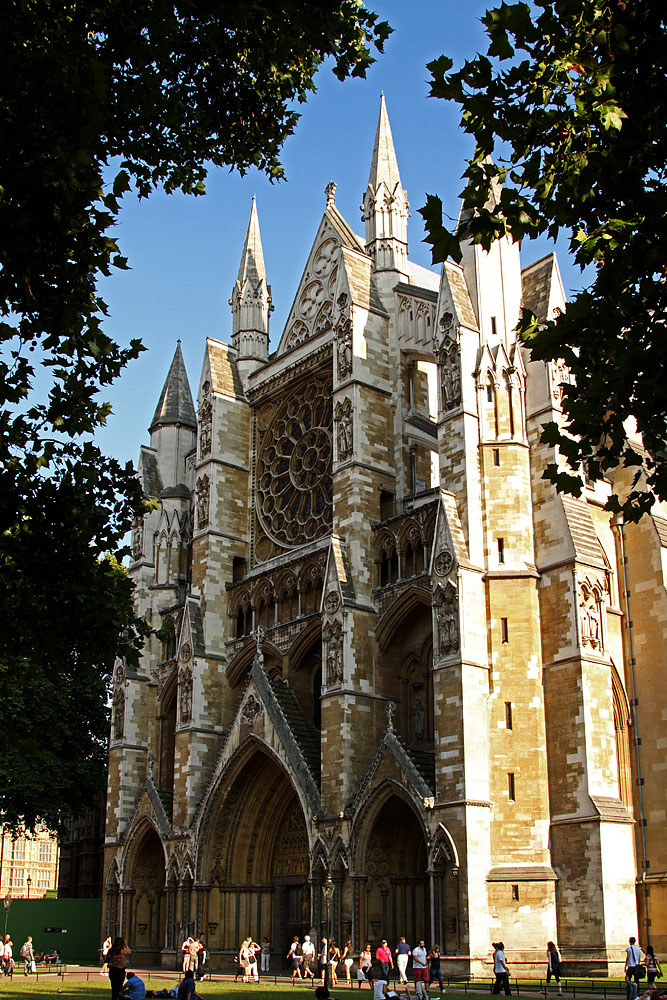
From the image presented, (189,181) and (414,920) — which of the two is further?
(414,920)

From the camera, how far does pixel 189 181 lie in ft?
49.6

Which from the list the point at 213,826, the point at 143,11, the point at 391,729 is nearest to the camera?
the point at 143,11

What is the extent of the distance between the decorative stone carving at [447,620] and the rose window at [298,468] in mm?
7833

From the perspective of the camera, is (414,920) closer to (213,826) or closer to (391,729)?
(391,729)

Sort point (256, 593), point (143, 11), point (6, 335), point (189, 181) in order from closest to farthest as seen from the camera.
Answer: point (6, 335) < point (143, 11) < point (189, 181) < point (256, 593)

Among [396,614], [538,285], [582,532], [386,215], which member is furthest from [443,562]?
[386,215]

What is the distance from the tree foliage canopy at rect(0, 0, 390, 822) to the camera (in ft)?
36.7

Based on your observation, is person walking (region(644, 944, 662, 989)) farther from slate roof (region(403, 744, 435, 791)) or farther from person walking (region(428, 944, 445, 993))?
slate roof (region(403, 744, 435, 791))

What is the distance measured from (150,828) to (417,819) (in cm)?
1139

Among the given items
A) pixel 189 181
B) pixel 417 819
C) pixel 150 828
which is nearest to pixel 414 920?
pixel 417 819

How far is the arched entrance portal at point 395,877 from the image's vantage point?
25797 millimetres

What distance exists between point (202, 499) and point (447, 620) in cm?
1338

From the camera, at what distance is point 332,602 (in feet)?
92.6

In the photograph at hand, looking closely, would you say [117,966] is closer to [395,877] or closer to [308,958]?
[308,958]
